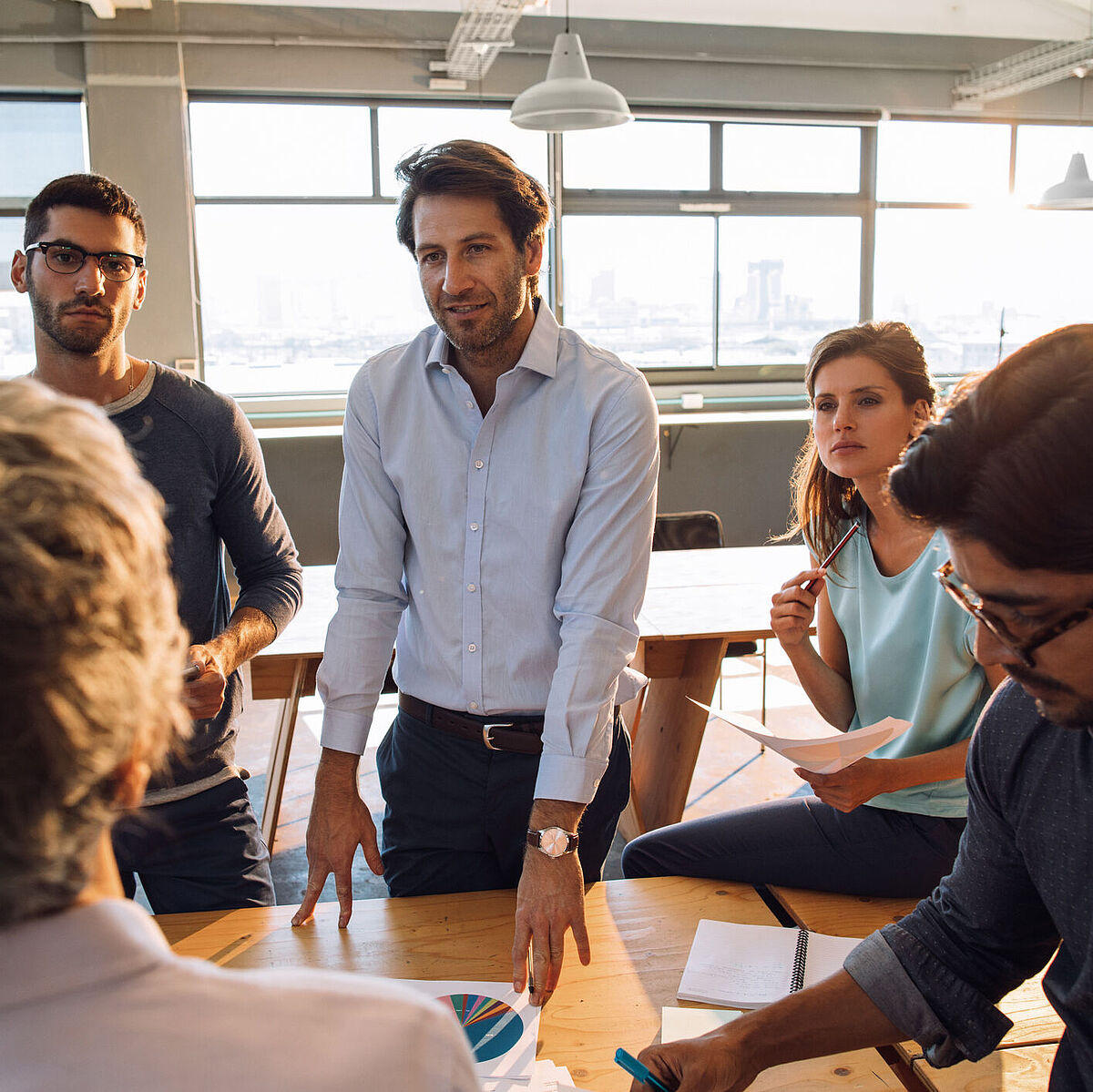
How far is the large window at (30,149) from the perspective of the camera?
6797mm

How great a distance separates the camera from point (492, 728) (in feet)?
5.38

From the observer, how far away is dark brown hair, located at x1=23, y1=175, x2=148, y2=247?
1.77 metres

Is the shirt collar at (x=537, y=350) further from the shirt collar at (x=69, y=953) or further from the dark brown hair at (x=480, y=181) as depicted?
the shirt collar at (x=69, y=953)

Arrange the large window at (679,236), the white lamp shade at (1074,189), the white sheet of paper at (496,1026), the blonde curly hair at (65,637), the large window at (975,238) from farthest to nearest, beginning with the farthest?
the large window at (975,238) < the large window at (679,236) < the white lamp shade at (1074,189) < the white sheet of paper at (496,1026) < the blonde curly hair at (65,637)

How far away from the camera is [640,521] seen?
5.20 ft

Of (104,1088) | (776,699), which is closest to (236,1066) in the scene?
(104,1088)

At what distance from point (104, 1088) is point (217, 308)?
7631mm

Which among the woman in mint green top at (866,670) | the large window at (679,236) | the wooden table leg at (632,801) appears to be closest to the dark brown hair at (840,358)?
the woman in mint green top at (866,670)

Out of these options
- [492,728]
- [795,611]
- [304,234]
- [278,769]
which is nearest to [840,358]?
[795,611]

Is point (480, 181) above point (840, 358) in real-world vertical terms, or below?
above

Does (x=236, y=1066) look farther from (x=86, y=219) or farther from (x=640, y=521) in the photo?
(x=86, y=219)

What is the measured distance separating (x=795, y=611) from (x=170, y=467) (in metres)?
1.16

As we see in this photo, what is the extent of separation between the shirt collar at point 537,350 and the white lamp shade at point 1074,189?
6030mm

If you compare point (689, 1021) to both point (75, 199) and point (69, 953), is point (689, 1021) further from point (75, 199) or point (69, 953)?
point (75, 199)
